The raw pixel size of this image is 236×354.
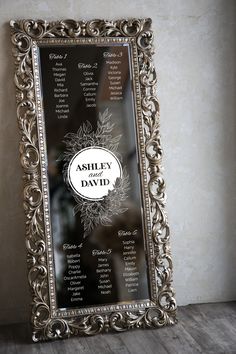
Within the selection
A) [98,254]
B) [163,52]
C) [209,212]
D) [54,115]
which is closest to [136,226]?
[98,254]

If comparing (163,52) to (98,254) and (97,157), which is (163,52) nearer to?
(97,157)

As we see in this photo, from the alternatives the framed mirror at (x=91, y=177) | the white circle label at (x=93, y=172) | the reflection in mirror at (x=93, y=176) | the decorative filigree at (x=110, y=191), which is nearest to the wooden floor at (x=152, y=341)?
the framed mirror at (x=91, y=177)

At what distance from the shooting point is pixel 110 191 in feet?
13.3

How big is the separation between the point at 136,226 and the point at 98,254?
33 cm

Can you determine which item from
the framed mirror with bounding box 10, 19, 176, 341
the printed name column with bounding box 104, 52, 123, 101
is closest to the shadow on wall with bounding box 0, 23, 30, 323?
the framed mirror with bounding box 10, 19, 176, 341

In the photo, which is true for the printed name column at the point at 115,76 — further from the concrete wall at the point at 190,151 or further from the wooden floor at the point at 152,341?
the wooden floor at the point at 152,341

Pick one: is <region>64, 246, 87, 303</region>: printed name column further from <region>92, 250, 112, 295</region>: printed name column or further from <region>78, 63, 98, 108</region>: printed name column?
<region>78, 63, 98, 108</region>: printed name column

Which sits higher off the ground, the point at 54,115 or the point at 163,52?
the point at 163,52

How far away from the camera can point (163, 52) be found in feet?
14.0

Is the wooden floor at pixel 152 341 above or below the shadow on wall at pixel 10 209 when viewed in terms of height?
below

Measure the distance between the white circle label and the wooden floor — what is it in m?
0.96

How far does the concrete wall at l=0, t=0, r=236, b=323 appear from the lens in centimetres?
415

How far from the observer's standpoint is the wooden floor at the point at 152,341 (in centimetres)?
362

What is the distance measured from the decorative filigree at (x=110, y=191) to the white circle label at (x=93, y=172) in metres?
0.03
